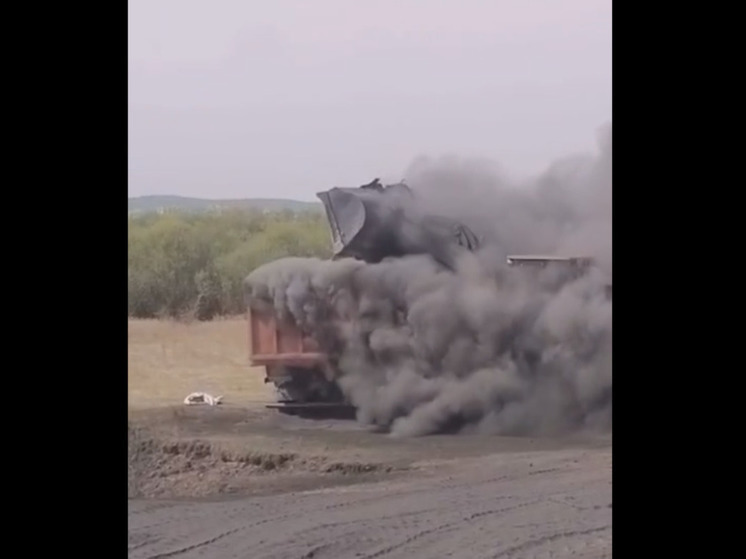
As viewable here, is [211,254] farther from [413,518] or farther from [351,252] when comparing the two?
[413,518]

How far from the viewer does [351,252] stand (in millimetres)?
3678

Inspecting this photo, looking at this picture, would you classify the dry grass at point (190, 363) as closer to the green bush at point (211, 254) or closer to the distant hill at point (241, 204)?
the green bush at point (211, 254)

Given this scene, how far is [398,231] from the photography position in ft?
12.0

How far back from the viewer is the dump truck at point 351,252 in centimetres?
364

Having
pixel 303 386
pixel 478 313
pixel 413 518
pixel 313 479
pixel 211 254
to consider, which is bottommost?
pixel 413 518

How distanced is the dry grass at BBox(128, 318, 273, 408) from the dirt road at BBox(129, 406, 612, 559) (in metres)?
0.14

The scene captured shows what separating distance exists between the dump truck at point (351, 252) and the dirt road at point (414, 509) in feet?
0.49

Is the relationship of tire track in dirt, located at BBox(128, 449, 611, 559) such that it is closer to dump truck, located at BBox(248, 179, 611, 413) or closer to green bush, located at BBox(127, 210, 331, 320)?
dump truck, located at BBox(248, 179, 611, 413)

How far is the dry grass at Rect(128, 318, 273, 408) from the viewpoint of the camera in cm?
358

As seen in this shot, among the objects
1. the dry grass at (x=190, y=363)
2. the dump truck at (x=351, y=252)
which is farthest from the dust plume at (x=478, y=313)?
the dry grass at (x=190, y=363)

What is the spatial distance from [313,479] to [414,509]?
39 centimetres

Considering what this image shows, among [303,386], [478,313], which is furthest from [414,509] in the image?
[478,313]
